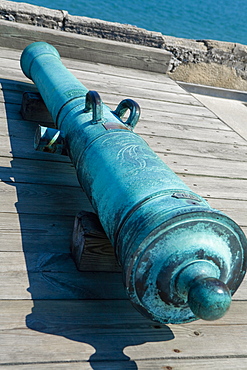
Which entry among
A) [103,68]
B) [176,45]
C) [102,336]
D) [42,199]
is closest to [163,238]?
[102,336]

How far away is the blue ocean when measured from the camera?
73.3 ft

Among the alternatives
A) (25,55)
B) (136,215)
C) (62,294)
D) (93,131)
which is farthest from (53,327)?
(25,55)

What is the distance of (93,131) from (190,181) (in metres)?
0.96

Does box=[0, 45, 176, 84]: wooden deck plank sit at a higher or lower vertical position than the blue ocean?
higher

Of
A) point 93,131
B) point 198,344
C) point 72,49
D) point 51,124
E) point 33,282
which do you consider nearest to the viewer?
point 198,344

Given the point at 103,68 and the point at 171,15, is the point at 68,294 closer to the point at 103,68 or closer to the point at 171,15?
the point at 103,68

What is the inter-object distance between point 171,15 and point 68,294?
2686 cm

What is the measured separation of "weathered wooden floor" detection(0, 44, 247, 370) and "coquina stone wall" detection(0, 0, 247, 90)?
207 cm

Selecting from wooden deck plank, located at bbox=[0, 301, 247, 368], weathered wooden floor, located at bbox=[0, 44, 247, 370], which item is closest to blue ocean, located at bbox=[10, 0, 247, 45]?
weathered wooden floor, located at bbox=[0, 44, 247, 370]

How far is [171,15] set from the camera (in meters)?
26.5

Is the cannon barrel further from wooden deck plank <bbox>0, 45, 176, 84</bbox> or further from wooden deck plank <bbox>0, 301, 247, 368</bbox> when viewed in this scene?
wooden deck plank <bbox>0, 45, 176, 84</bbox>

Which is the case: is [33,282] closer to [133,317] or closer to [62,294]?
[62,294]

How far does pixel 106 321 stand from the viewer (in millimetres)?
1688

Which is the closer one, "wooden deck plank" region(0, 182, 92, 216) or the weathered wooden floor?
the weathered wooden floor
